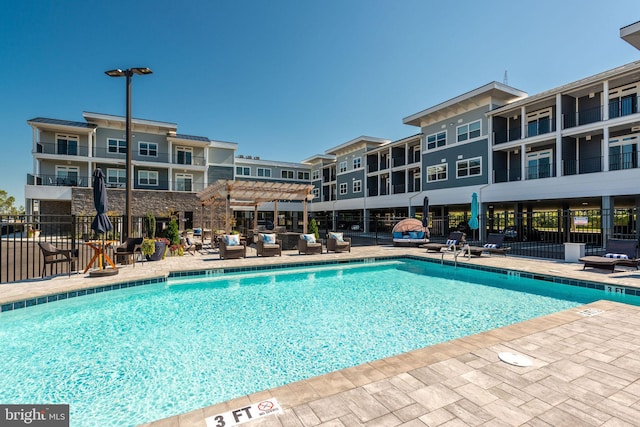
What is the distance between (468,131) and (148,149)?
2626 centimetres

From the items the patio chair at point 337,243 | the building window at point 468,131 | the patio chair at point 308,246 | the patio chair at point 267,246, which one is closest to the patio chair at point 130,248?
the patio chair at point 267,246

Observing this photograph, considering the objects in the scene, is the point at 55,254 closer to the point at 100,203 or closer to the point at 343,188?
the point at 100,203

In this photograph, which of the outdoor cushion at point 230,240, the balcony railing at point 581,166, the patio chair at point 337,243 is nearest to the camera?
the outdoor cushion at point 230,240

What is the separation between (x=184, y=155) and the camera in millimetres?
27234

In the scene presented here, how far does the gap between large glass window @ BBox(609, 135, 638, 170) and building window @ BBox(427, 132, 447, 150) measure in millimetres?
9676

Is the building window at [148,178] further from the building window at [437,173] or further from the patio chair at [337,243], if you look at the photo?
the building window at [437,173]

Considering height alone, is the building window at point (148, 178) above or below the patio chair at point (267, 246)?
above

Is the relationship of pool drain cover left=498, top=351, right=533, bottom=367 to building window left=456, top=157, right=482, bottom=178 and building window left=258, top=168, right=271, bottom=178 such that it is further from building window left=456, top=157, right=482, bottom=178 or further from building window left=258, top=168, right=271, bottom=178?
building window left=258, top=168, right=271, bottom=178

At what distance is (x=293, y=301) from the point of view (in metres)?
6.83

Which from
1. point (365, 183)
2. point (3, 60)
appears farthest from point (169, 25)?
point (365, 183)

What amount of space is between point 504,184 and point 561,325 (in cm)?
1710

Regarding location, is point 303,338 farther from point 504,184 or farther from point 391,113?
point 391,113

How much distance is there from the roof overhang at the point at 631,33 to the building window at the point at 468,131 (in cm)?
881

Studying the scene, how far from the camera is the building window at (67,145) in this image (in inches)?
914
